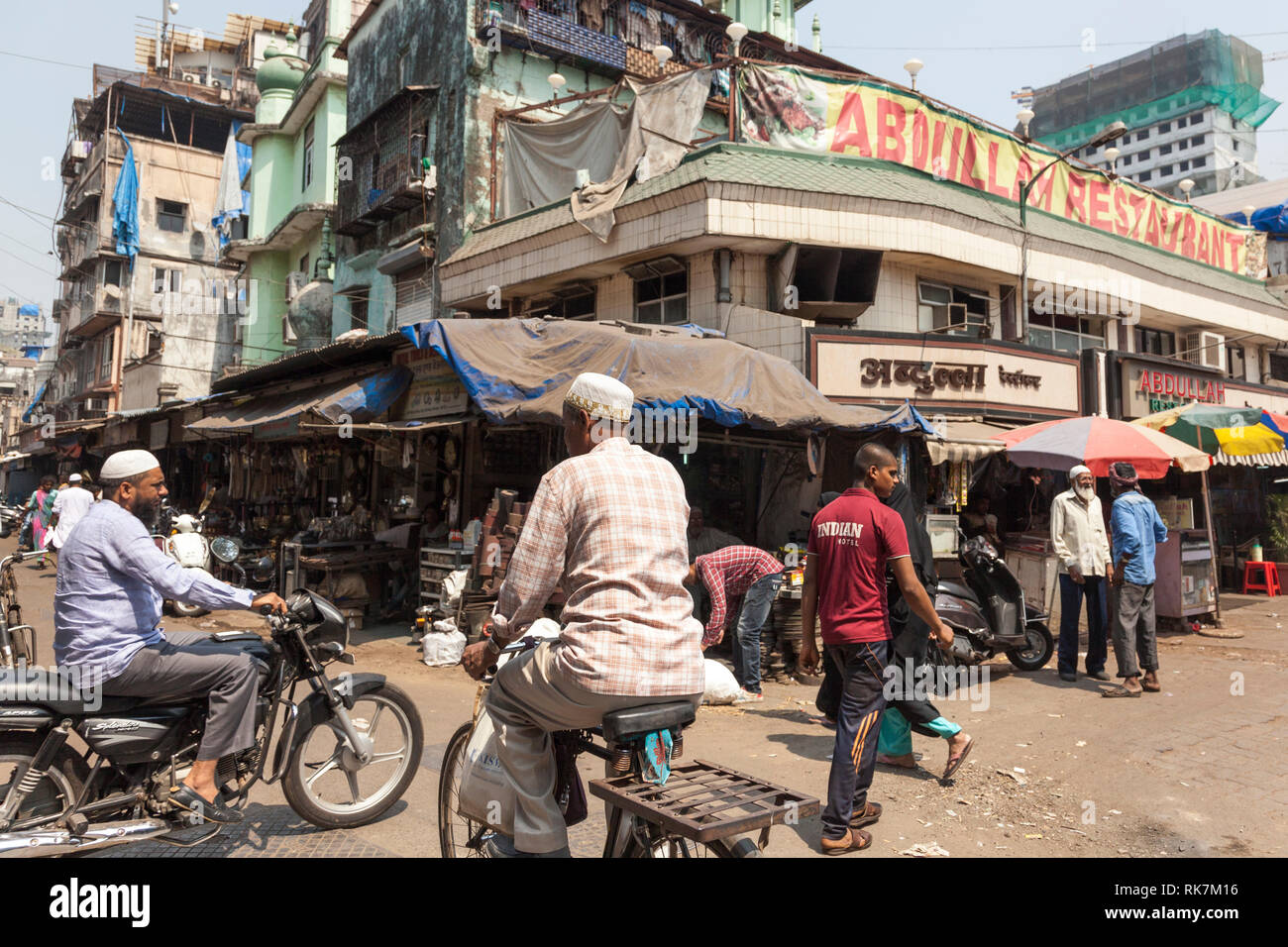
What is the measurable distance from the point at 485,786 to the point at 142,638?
72.5 inches

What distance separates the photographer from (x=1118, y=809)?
4.76 metres

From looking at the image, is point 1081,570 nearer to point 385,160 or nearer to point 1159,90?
point 385,160

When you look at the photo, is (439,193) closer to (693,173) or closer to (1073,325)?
(693,173)

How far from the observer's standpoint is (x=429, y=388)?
11.2 m

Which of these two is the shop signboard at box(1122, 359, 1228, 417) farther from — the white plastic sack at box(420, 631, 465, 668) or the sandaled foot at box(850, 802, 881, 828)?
the sandaled foot at box(850, 802, 881, 828)

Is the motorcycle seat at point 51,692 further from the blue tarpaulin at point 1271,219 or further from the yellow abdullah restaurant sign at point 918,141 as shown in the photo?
the blue tarpaulin at point 1271,219

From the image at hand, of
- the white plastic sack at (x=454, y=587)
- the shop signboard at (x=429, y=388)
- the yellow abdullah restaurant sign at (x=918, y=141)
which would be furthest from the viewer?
the yellow abdullah restaurant sign at (x=918, y=141)

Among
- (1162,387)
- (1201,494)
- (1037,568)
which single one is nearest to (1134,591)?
(1037,568)

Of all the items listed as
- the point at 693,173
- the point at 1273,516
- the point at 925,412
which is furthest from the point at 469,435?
the point at 1273,516

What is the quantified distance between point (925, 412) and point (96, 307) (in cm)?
3504

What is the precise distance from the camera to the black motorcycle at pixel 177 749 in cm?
344

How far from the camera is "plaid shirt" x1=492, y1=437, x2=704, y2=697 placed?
2.61 m

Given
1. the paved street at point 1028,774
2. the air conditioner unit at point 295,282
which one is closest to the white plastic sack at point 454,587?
the paved street at point 1028,774

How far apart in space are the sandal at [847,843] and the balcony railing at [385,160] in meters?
17.4
